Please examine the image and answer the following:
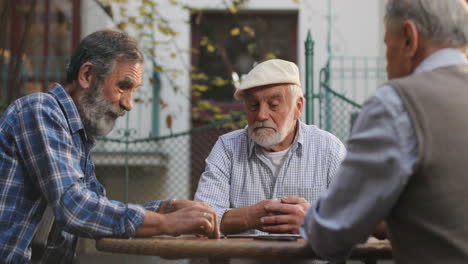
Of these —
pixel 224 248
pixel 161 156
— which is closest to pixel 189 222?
pixel 224 248

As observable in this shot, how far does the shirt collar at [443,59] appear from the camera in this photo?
5.37 feet

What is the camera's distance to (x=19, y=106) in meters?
2.30

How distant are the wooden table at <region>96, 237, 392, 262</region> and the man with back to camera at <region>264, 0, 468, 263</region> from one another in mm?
196

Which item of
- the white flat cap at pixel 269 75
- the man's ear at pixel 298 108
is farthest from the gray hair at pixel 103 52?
the man's ear at pixel 298 108

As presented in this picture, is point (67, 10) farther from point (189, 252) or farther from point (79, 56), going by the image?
point (189, 252)

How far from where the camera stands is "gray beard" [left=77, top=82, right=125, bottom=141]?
2.50 metres

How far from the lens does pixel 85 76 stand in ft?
8.30

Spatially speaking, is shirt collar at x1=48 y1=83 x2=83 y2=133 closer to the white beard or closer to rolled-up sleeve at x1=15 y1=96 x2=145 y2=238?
rolled-up sleeve at x1=15 y1=96 x2=145 y2=238

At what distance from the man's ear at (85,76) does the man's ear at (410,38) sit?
4.56ft

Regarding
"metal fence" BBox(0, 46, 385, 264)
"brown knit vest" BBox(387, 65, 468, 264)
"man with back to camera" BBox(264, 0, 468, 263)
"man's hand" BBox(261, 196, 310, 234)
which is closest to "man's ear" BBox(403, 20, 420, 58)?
"man with back to camera" BBox(264, 0, 468, 263)

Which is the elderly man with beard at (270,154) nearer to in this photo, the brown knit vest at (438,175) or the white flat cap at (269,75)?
the white flat cap at (269,75)

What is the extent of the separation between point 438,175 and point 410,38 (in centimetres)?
44

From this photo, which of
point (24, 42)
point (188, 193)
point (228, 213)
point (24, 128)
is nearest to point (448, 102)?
point (228, 213)

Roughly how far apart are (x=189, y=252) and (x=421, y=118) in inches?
34.3
